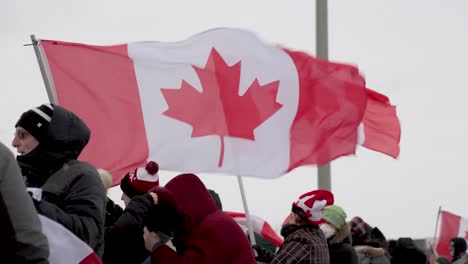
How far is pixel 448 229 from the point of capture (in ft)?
66.7

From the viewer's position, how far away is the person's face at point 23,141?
4.25 m

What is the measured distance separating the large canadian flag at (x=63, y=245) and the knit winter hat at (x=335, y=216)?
12.0 ft

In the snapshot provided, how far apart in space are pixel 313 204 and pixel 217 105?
3.16 metres

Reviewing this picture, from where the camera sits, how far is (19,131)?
429 centimetres

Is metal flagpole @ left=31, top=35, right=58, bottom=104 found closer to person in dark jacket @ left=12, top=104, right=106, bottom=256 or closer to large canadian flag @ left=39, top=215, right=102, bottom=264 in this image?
person in dark jacket @ left=12, top=104, right=106, bottom=256

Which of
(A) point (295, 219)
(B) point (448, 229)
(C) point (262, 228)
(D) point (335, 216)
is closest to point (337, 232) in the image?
(D) point (335, 216)

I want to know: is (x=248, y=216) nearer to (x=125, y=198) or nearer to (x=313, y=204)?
(x=313, y=204)

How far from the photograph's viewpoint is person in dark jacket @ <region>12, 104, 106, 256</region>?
414 centimetres

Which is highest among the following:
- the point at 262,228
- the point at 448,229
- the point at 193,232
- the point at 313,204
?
the point at 193,232

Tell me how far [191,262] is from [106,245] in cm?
46

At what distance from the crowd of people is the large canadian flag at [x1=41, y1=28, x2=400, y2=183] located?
212 centimetres

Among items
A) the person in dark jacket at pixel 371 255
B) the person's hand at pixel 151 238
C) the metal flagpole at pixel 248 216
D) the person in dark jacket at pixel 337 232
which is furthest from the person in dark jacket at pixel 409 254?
the person's hand at pixel 151 238

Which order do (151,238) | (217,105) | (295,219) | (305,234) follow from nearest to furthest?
(151,238), (305,234), (295,219), (217,105)

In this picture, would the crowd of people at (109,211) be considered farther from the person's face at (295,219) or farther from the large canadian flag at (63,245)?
the large canadian flag at (63,245)
